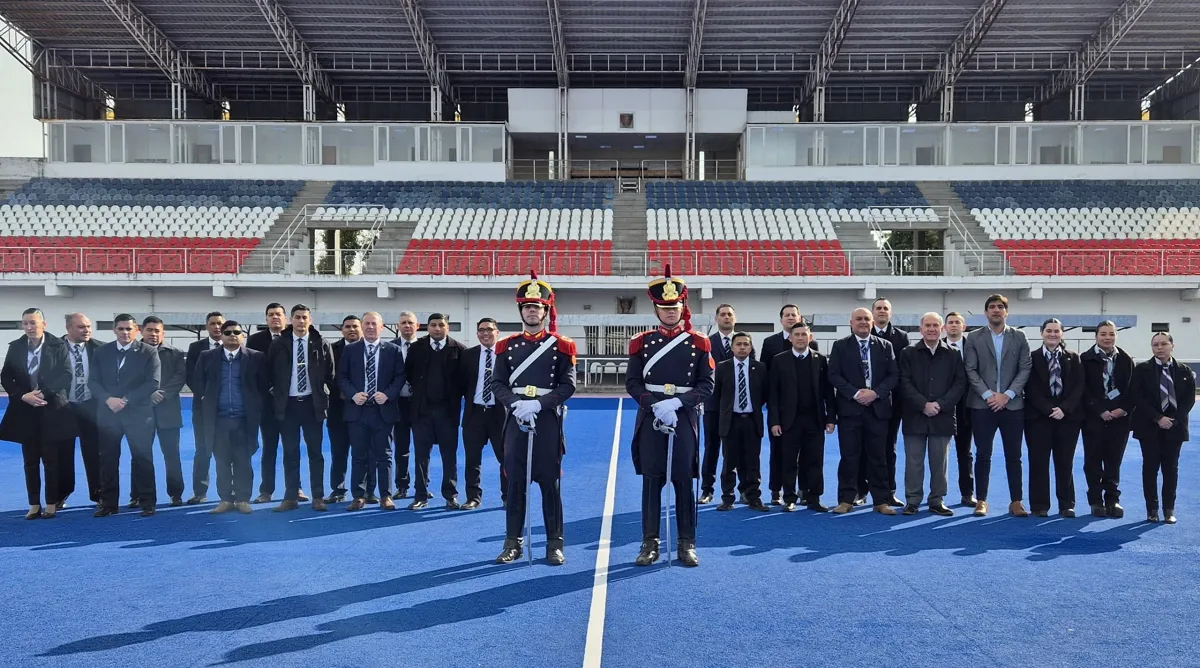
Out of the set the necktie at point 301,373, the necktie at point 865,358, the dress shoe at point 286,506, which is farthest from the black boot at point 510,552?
the necktie at point 865,358

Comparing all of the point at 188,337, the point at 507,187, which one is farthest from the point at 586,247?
the point at 188,337

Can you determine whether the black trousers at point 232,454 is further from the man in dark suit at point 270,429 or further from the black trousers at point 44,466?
the black trousers at point 44,466

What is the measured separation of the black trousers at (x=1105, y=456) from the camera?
735 cm

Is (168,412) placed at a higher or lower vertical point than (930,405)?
lower

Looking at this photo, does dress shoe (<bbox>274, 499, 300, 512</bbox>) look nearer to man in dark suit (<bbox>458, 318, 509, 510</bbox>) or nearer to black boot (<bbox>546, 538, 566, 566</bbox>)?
man in dark suit (<bbox>458, 318, 509, 510</bbox>)

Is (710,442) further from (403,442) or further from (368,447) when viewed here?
(368,447)

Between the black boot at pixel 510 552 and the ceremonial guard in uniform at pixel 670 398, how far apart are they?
0.84 meters

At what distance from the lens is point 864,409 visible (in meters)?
7.58

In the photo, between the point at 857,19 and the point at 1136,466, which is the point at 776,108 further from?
the point at 1136,466

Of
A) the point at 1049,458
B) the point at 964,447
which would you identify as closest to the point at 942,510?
the point at 964,447

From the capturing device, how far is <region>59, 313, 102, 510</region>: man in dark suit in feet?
25.0

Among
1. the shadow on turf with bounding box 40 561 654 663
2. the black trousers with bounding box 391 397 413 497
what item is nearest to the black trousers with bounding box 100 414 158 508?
the black trousers with bounding box 391 397 413 497

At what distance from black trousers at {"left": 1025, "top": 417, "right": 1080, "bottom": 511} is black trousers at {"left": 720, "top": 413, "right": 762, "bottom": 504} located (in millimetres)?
2329

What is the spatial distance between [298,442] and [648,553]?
Result: 3.63 meters
